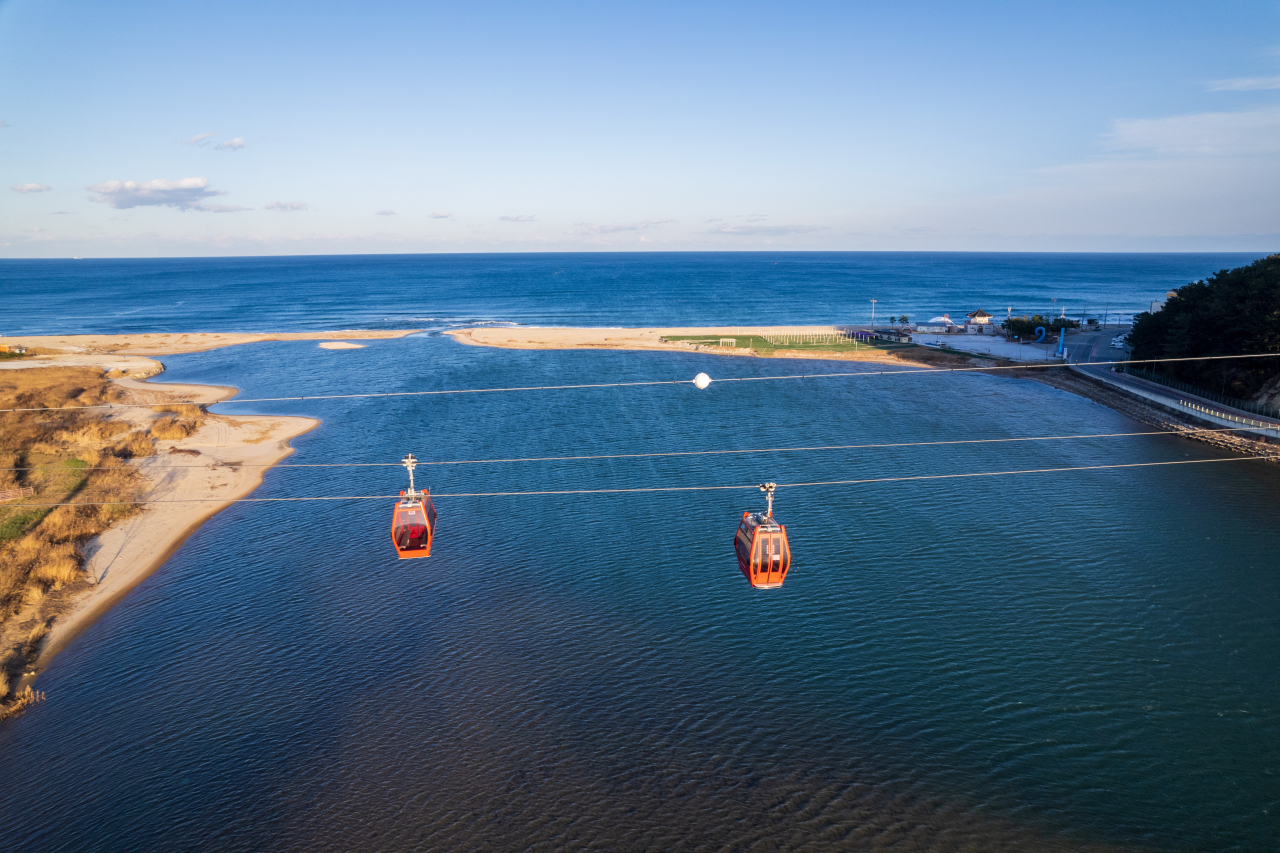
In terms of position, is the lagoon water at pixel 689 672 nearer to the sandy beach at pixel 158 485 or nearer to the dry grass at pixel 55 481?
the sandy beach at pixel 158 485

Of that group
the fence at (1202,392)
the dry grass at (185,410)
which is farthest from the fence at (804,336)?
the dry grass at (185,410)

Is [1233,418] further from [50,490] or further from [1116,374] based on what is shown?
[50,490]

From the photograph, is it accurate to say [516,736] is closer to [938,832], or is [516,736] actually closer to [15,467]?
[938,832]

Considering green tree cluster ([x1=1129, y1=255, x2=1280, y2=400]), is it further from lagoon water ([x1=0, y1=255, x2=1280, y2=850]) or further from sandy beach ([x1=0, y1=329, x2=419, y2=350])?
sandy beach ([x1=0, y1=329, x2=419, y2=350])

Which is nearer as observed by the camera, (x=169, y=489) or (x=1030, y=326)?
(x=169, y=489)

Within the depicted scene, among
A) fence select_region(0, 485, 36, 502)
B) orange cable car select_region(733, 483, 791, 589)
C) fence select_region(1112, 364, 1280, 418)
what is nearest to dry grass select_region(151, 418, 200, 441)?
fence select_region(0, 485, 36, 502)

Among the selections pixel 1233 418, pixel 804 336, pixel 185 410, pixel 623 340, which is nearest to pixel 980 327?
pixel 804 336

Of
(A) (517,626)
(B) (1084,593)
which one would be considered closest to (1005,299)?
(B) (1084,593)
